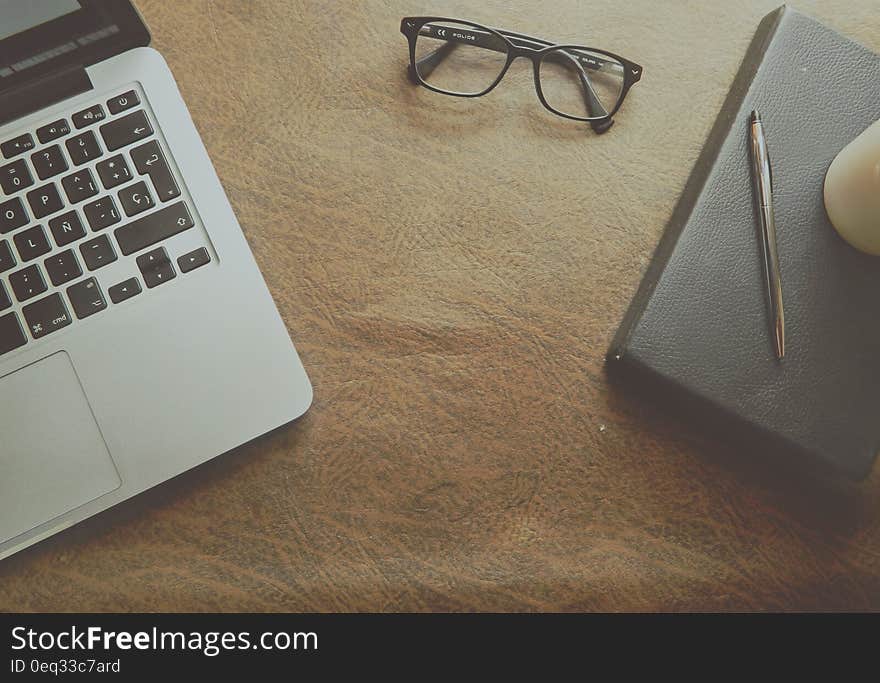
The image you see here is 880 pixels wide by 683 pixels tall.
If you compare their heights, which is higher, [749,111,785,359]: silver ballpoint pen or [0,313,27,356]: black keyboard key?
[749,111,785,359]: silver ballpoint pen

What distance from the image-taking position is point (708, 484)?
→ 45 cm

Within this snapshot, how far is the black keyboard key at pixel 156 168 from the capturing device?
42 centimetres

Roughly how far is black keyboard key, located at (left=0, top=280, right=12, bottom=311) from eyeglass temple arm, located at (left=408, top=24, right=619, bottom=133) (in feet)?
0.99

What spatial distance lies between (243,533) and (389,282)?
0.64ft

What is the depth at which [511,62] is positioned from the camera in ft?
1.57

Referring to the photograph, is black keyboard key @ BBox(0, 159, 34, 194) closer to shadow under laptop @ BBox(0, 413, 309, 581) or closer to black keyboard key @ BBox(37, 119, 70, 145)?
black keyboard key @ BBox(37, 119, 70, 145)

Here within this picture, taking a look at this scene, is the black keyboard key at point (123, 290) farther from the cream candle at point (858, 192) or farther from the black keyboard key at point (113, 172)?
the cream candle at point (858, 192)

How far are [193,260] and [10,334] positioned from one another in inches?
4.6

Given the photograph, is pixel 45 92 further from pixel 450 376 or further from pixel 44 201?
pixel 450 376

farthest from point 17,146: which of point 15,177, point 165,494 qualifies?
point 165,494

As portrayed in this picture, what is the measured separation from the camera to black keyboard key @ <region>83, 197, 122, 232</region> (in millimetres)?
408

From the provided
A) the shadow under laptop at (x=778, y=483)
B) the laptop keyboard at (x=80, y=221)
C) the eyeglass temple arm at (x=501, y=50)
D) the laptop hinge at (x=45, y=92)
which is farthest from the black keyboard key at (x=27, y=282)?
the shadow under laptop at (x=778, y=483)

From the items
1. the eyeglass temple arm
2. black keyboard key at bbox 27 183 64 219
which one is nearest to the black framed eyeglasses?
the eyeglass temple arm

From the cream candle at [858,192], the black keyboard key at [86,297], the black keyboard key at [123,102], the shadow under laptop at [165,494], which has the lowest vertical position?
the shadow under laptop at [165,494]
